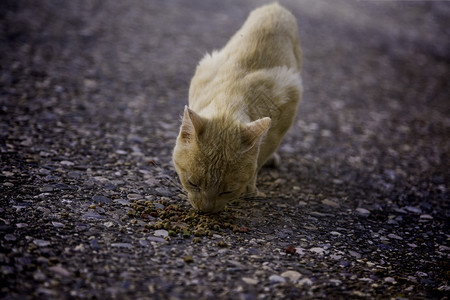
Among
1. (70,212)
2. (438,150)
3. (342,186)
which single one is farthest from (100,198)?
(438,150)

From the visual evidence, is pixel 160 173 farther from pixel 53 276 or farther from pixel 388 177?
pixel 388 177

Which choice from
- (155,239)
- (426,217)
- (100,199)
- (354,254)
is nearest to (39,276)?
(155,239)

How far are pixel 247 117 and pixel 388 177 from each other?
2330 mm

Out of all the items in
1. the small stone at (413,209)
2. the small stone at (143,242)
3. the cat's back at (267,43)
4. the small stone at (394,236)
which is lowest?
the small stone at (143,242)

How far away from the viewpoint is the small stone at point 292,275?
269 cm

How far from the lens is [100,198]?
3.32m

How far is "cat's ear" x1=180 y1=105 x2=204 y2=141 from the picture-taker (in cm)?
303

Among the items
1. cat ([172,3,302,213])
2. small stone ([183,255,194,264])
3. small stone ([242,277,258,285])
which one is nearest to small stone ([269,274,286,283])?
small stone ([242,277,258,285])

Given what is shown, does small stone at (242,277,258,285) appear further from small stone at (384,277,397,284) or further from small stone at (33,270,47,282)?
small stone at (33,270,47,282)

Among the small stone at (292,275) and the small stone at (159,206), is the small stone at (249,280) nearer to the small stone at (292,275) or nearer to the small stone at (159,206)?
the small stone at (292,275)

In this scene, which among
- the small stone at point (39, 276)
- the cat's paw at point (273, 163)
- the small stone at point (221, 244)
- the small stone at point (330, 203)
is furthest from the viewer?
the cat's paw at point (273, 163)

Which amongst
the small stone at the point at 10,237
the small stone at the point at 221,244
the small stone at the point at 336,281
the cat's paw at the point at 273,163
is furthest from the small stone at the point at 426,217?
the small stone at the point at 10,237

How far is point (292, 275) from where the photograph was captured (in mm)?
2729

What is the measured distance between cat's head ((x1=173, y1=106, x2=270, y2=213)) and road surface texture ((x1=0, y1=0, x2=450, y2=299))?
0.26m
